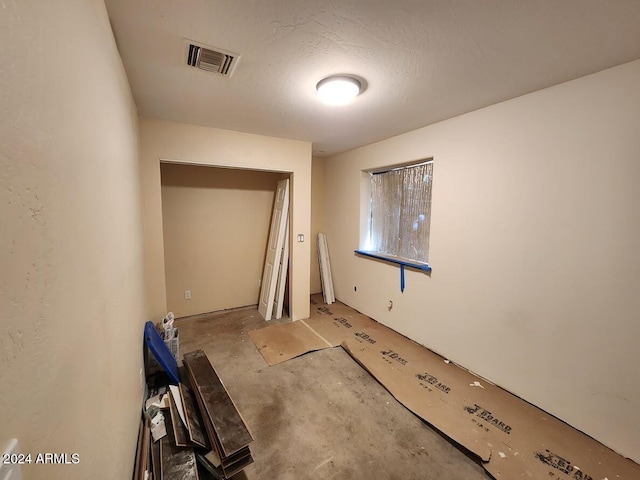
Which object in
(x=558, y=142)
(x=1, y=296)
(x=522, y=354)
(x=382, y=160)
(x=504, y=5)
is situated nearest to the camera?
(x=1, y=296)

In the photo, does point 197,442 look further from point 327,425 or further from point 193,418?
point 327,425

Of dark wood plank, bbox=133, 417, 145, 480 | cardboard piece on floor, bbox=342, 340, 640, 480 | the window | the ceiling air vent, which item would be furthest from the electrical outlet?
the window

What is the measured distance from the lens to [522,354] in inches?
83.2

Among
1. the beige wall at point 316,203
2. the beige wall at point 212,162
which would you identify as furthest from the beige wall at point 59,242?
the beige wall at point 316,203

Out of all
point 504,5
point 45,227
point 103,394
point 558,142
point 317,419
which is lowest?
point 317,419

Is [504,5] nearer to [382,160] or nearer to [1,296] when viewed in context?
[1,296]

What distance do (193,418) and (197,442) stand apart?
0.77 feet

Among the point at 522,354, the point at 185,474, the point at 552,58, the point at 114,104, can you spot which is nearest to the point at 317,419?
the point at 185,474

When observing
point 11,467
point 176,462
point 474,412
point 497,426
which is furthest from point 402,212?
point 11,467

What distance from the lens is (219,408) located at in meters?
1.80

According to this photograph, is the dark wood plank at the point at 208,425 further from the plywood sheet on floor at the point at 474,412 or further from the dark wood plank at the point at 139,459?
the plywood sheet on floor at the point at 474,412

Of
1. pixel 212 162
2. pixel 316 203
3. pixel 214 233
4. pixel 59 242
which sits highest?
pixel 212 162

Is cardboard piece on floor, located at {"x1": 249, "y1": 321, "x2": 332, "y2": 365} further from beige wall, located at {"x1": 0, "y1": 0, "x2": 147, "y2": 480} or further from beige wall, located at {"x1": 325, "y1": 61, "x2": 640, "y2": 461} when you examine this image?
beige wall, located at {"x1": 0, "y1": 0, "x2": 147, "y2": 480}

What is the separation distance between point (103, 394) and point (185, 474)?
0.84 metres
